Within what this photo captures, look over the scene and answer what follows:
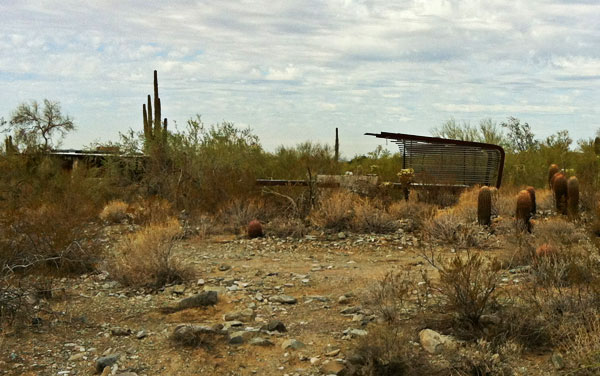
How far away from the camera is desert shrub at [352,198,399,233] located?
12.6 m

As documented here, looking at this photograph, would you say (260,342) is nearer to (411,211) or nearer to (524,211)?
(524,211)

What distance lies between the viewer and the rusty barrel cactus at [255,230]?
40.5ft

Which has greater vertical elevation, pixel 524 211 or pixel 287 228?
pixel 524 211

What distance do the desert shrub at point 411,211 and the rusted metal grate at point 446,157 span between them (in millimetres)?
1735

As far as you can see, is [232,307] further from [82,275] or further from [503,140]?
[503,140]

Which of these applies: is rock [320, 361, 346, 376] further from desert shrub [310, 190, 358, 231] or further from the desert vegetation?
desert shrub [310, 190, 358, 231]

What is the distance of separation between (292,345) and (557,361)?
2.32 metres

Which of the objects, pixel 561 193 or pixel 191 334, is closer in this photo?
pixel 191 334

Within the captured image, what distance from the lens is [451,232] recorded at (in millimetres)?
11539

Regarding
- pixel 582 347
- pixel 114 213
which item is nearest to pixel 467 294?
pixel 582 347

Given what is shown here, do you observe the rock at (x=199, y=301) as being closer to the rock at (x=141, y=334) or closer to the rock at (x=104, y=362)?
the rock at (x=141, y=334)

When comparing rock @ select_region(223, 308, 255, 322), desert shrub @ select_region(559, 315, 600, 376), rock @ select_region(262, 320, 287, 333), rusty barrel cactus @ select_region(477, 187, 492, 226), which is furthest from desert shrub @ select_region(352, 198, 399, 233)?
desert shrub @ select_region(559, 315, 600, 376)

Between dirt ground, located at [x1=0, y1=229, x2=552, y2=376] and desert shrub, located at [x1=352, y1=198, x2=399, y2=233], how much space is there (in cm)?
146

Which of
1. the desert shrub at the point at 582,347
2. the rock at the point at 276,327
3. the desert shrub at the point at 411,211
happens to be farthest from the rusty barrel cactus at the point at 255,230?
the desert shrub at the point at 582,347
